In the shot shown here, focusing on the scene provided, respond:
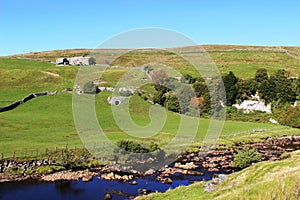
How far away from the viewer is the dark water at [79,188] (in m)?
30.8

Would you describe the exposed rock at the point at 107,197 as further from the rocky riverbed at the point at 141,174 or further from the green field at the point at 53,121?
the green field at the point at 53,121

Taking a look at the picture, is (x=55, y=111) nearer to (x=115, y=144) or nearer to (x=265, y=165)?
(x=115, y=144)

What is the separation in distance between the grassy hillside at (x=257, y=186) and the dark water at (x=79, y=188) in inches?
194

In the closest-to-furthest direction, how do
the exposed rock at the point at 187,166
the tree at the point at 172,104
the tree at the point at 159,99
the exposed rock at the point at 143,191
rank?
the exposed rock at the point at 143,191, the exposed rock at the point at 187,166, the tree at the point at 172,104, the tree at the point at 159,99

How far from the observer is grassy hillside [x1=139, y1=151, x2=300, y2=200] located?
9.87 meters

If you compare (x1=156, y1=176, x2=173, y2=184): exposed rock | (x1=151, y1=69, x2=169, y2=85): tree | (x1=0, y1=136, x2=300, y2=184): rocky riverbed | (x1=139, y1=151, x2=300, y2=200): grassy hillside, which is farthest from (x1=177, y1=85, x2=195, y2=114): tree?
(x1=139, y1=151, x2=300, y2=200): grassy hillside

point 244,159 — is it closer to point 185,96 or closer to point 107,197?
point 107,197

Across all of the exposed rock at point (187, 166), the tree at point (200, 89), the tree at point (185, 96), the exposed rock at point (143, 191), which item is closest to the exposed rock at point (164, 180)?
the exposed rock at point (143, 191)

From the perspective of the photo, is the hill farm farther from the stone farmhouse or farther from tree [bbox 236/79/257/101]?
the stone farmhouse

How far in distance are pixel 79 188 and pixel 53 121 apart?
29049 mm

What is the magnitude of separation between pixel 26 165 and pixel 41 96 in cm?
4006

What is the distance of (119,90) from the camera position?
251ft

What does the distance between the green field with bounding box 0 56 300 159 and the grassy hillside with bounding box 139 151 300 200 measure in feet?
80.7

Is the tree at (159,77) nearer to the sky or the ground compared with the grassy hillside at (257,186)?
nearer to the sky
